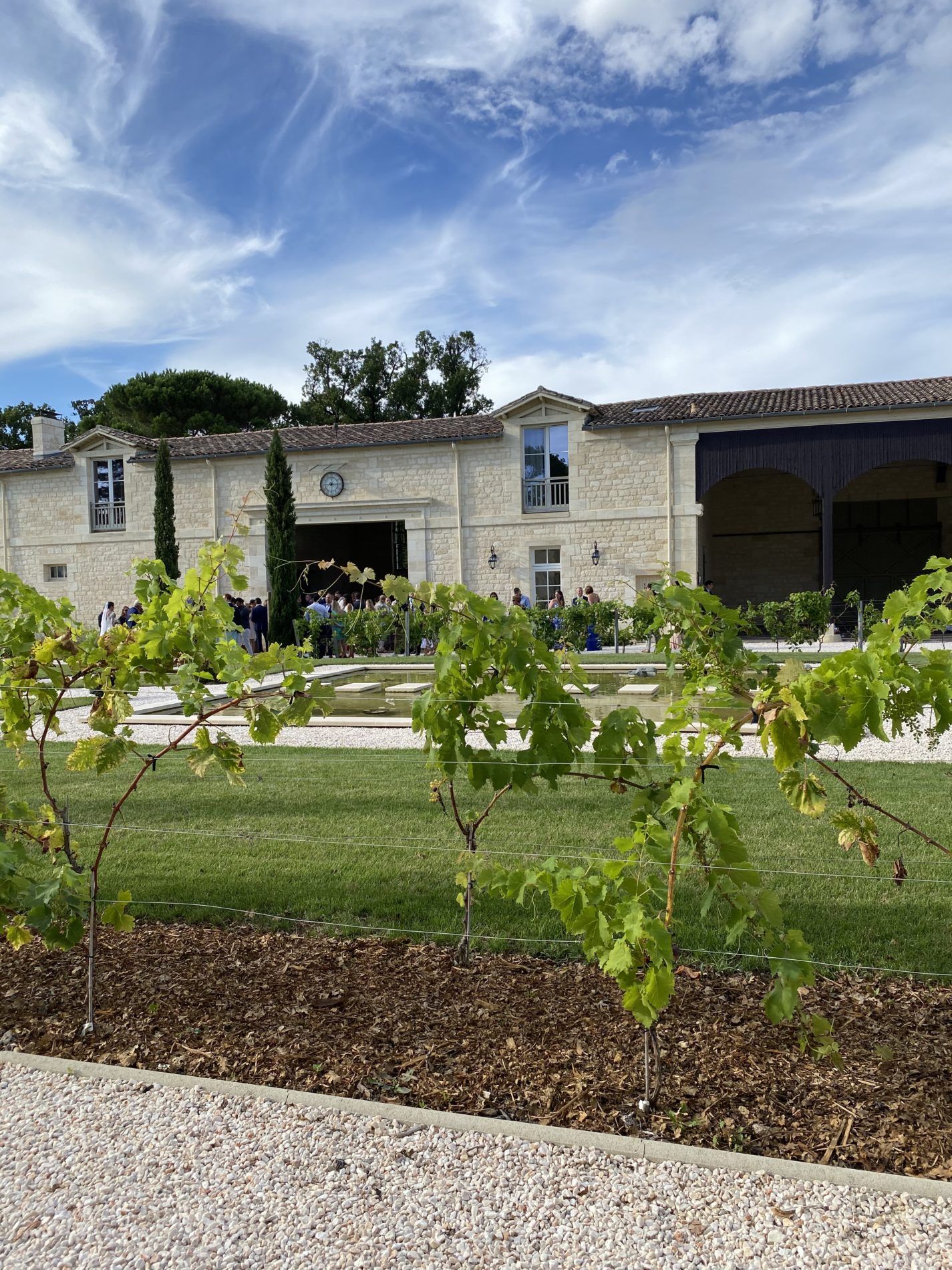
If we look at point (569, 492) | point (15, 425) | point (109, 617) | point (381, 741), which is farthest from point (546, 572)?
point (15, 425)

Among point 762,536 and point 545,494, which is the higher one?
point 545,494

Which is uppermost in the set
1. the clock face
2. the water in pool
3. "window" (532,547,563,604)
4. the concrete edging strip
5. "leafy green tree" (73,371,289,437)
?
"leafy green tree" (73,371,289,437)

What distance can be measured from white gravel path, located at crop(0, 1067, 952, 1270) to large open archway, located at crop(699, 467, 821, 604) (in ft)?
79.7

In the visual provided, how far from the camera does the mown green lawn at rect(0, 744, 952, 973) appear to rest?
3.58 meters

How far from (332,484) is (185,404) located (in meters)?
16.6

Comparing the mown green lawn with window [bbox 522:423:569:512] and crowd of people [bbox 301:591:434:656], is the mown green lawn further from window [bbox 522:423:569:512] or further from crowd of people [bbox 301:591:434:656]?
window [bbox 522:423:569:512]

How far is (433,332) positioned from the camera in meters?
40.7

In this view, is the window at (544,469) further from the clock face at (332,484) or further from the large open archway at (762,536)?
the large open archway at (762,536)

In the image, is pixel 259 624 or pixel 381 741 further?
pixel 259 624

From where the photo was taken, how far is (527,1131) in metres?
2.18

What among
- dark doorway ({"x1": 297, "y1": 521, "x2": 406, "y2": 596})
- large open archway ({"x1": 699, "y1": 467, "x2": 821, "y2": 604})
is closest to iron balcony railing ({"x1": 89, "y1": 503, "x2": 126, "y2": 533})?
dark doorway ({"x1": 297, "y1": 521, "x2": 406, "y2": 596})

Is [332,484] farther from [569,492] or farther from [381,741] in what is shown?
[381,741]

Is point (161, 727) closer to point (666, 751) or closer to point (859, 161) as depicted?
point (666, 751)

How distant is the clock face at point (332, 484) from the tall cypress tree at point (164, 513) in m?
3.87
